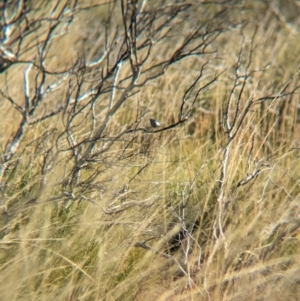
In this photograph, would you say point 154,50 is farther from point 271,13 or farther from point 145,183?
point 145,183

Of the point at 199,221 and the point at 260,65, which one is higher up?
the point at 260,65

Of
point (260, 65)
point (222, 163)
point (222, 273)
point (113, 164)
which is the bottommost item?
point (222, 273)

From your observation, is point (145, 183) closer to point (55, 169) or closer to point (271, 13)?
point (55, 169)

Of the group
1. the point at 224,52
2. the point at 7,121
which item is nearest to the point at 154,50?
the point at 224,52

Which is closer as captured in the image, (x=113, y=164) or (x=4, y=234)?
(x=4, y=234)

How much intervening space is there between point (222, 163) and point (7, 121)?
1.50 meters

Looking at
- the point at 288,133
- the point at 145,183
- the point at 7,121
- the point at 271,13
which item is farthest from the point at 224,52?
the point at 145,183

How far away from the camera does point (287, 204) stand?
2.93m

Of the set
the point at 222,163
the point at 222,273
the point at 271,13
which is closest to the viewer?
the point at 222,273

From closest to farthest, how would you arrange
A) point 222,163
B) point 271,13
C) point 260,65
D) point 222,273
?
point 222,273
point 222,163
point 260,65
point 271,13

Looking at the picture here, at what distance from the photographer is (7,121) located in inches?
148

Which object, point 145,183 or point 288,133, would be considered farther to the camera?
point 288,133

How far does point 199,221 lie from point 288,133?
1.02 meters

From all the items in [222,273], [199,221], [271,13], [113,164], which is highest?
[271,13]
